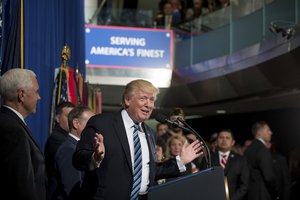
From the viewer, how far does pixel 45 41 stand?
5.99 meters

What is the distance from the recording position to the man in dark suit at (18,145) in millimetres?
3203

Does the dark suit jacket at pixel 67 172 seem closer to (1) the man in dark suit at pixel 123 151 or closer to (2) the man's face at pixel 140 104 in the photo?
(1) the man in dark suit at pixel 123 151

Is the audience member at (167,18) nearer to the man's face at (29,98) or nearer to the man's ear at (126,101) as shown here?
the man's ear at (126,101)

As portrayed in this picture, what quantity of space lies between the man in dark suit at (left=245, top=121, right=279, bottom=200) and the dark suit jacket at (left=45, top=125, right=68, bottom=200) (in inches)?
123

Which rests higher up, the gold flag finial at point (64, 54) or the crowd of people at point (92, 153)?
the gold flag finial at point (64, 54)

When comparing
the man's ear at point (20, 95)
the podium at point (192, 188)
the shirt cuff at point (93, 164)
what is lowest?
the podium at point (192, 188)

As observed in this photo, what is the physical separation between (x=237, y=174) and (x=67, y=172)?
3.21 meters

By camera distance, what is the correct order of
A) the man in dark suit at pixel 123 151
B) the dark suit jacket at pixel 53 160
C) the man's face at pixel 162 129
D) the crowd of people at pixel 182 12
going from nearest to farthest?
the man in dark suit at pixel 123 151
the dark suit jacket at pixel 53 160
the man's face at pixel 162 129
the crowd of people at pixel 182 12

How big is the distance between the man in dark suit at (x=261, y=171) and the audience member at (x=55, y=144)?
Result: 3.01 meters

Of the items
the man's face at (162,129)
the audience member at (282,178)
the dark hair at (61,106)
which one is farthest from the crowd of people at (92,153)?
the audience member at (282,178)

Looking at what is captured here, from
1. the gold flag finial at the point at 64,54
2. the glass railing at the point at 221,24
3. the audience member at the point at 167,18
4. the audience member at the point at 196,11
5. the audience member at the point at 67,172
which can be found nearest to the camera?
the audience member at the point at 67,172

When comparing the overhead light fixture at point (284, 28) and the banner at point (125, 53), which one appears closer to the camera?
the overhead light fixture at point (284, 28)

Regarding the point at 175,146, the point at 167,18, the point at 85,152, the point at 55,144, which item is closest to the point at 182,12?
the point at 167,18

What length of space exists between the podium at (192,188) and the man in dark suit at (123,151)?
46 cm
